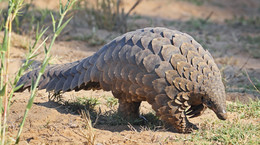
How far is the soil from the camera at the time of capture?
2.95m

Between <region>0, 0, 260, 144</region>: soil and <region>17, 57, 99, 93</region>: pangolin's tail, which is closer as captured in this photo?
<region>0, 0, 260, 144</region>: soil

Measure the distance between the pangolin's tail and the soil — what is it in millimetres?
188

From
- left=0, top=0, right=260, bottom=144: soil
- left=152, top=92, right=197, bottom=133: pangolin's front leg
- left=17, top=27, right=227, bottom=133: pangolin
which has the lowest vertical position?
left=0, top=0, right=260, bottom=144: soil

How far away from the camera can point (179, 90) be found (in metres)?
2.90

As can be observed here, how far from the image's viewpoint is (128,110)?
11.1ft

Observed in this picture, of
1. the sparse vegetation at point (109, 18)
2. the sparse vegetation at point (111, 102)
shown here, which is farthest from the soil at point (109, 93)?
the sparse vegetation at point (109, 18)

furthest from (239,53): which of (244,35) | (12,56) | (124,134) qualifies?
(124,134)

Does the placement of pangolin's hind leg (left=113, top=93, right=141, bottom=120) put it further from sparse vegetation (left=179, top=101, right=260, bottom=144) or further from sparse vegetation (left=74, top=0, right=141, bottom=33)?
sparse vegetation (left=74, top=0, right=141, bottom=33)

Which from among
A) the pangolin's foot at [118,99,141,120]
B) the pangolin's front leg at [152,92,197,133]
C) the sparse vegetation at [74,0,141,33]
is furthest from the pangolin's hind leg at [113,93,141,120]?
the sparse vegetation at [74,0,141,33]

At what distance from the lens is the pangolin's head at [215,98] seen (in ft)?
9.51

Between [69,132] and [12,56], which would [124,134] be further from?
[12,56]

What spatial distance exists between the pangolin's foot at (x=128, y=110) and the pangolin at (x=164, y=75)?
14 centimetres

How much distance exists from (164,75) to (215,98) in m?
0.46

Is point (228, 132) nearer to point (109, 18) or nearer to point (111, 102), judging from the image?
point (111, 102)
